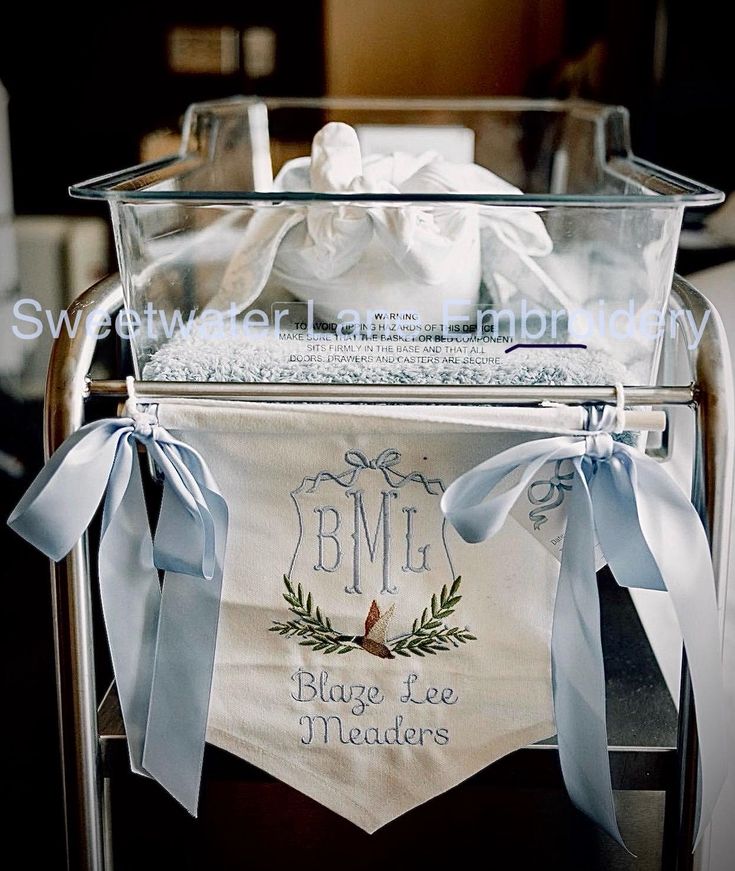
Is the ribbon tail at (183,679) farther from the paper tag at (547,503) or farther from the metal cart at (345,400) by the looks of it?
the paper tag at (547,503)

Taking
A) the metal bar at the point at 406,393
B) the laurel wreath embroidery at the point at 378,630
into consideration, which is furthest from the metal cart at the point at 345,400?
the laurel wreath embroidery at the point at 378,630

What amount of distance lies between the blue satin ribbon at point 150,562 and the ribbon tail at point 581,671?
0.74 feet

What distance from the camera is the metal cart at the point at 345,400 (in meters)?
0.65

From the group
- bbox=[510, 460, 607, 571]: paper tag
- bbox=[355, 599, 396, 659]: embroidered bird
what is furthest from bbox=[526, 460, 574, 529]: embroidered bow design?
bbox=[355, 599, 396, 659]: embroidered bird

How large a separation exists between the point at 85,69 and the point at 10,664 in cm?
71

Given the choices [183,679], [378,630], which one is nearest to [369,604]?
[378,630]

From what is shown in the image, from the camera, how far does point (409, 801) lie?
729 mm

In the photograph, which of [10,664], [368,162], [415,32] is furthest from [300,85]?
[10,664]

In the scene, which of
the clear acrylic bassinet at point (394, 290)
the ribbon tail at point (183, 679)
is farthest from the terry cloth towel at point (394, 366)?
the ribbon tail at point (183, 679)

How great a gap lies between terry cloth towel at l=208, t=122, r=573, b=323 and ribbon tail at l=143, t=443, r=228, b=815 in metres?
0.18

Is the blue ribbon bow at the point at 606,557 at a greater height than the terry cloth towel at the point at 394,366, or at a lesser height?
lesser

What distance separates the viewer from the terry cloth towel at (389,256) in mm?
662

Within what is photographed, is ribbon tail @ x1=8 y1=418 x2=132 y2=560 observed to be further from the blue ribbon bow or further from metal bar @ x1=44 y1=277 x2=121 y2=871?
the blue ribbon bow

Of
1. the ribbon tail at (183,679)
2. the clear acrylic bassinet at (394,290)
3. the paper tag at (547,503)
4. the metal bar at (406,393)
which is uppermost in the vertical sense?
the clear acrylic bassinet at (394,290)
